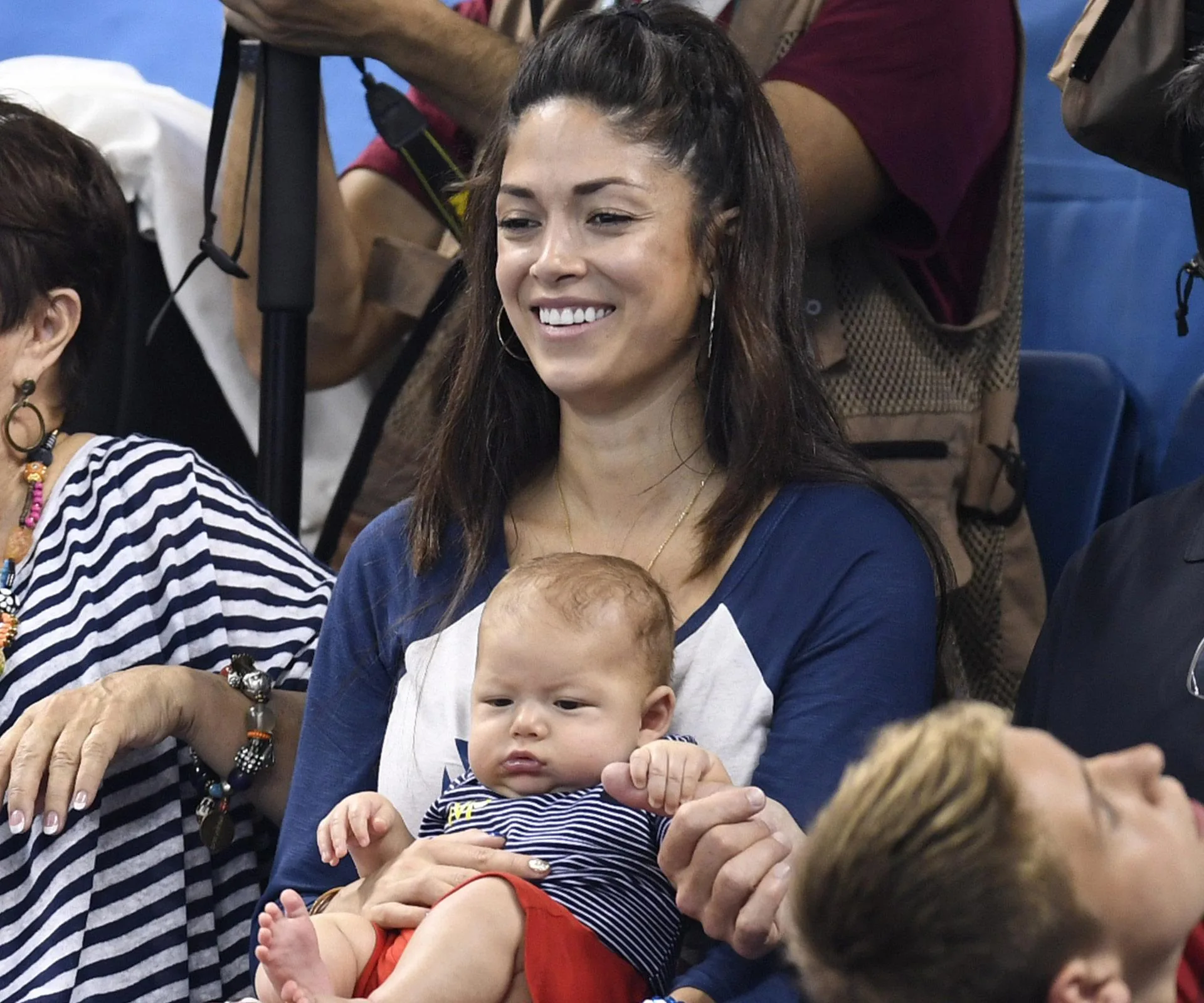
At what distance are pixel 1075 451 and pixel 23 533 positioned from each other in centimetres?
148

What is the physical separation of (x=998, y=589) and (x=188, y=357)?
1313 millimetres

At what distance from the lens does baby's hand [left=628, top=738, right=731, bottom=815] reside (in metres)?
1.46

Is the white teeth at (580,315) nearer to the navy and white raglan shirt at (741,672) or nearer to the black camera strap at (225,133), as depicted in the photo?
A: the navy and white raglan shirt at (741,672)

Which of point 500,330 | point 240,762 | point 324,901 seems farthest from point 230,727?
point 500,330

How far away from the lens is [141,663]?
204 centimetres

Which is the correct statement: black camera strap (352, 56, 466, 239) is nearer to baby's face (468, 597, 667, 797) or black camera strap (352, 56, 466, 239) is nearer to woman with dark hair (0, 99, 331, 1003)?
woman with dark hair (0, 99, 331, 1003)

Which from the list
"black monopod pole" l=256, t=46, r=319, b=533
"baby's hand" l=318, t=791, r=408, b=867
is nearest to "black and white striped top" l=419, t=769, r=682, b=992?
"baby's hand" l=318, t=791, r=408, b=867

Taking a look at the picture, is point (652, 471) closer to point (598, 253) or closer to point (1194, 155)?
point (598, 253)

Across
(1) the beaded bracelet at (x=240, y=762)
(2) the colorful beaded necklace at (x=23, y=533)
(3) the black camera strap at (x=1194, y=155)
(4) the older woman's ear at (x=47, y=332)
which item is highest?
(3) the black camera strap at (x=1194, y=155)

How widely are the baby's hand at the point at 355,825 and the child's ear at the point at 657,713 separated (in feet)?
0.82

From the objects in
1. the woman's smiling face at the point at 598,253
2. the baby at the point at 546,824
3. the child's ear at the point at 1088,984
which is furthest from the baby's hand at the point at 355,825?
the child's ear at the point at 1088,984

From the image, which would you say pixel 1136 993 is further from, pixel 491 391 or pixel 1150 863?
pixel 491 391

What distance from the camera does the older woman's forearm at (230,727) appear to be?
1.95m

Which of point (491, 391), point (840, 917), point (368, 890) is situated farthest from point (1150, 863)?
point (491, 391)
